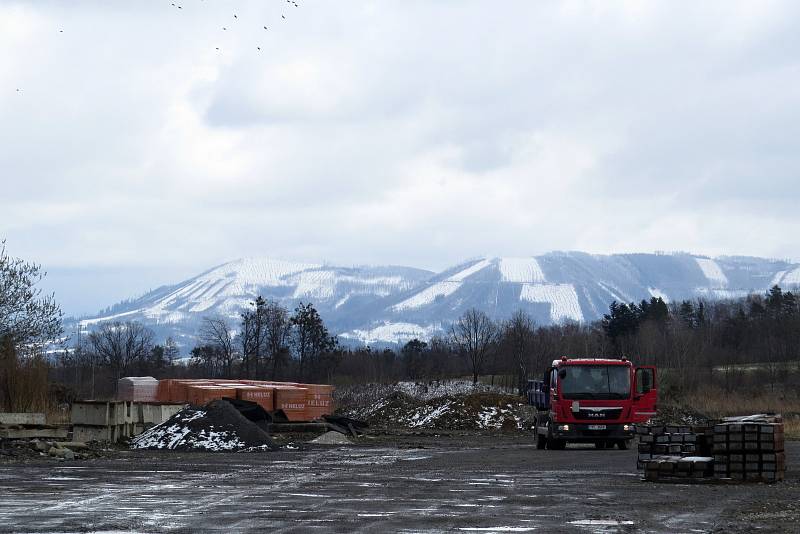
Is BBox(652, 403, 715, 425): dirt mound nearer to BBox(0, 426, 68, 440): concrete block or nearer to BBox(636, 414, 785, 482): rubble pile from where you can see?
BBox(0, 426, 68, 440): concrete block

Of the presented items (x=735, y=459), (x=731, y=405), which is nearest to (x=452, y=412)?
(x=731, y=405)

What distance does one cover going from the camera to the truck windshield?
1209 inches

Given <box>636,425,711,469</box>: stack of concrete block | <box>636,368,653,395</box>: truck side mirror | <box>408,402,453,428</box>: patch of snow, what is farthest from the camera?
<box>408,402,453,428</box>: patch of snow

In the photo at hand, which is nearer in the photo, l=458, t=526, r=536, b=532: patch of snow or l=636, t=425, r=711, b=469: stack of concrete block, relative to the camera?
l=458, t=526, r=536, b=532: patch of snow

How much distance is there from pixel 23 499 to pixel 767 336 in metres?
125

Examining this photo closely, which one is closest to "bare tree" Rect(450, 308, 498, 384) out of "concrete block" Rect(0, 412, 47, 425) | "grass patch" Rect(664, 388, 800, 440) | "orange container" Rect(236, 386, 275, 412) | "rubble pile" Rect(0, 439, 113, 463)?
"grass patch" Rect(664, 388, 800, 440)

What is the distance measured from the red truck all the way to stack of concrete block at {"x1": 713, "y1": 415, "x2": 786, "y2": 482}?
1081cm

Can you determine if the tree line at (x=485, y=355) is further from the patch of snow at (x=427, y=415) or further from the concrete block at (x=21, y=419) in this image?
the concrete block at (x=21, y=419)

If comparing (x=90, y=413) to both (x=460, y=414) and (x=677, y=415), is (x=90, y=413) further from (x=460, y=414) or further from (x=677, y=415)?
(x=677, y=415)

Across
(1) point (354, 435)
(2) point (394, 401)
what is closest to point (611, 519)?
(1) point (354, 435)

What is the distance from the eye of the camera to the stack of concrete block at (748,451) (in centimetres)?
1944

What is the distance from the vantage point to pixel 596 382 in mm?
30844

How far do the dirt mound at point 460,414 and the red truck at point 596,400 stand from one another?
1803 centimetres

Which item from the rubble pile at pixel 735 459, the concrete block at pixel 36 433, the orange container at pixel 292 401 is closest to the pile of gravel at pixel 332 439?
the orange container at pixel 292 401
